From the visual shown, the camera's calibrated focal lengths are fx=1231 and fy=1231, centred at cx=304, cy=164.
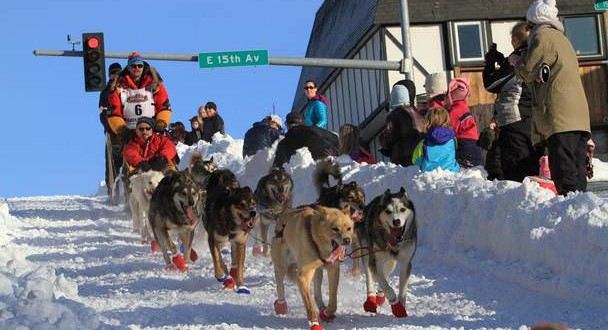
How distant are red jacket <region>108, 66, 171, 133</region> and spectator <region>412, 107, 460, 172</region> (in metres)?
3.68

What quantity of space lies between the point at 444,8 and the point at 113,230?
20.9 meters

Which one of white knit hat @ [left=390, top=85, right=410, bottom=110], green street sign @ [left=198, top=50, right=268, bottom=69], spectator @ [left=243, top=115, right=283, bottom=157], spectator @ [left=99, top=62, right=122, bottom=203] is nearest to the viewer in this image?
white knit hat @ [left=390, top=85, right=410, bottom=110]

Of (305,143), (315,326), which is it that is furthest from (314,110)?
(315,326)

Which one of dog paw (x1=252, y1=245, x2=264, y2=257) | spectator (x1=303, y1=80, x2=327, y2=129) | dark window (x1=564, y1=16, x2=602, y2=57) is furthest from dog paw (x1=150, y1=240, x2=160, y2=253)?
dark window (x1=564, y1=16, x2=602, y2=57)

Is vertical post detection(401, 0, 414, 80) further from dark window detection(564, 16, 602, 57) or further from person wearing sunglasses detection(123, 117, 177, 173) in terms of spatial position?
dark window detection(564, 16, 602, 57)

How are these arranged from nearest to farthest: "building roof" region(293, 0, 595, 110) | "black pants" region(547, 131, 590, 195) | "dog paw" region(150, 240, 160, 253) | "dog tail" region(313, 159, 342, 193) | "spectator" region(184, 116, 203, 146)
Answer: "black pants" region(547, 131, 590, 195) < "dog tail" region(313, 159, 342, 193) < "dog paw" region(150, 240, 160, 253) < "spectator" region(184, 116, 203, 146) < "building roof" region(293, 0, 595, 110)

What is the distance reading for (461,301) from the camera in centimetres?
950

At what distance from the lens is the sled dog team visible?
8805 mm

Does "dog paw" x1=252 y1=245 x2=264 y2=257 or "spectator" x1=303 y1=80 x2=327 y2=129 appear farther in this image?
"spectator" x1=303 y1=80 x2=327 y2=129

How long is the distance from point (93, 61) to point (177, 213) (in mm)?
12527

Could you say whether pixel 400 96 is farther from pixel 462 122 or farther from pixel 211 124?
pixel 211 124

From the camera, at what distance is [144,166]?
15.3 m

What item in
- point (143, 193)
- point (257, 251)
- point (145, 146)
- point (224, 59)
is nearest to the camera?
point (257, 251)

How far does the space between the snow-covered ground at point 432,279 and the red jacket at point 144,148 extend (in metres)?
1.58
